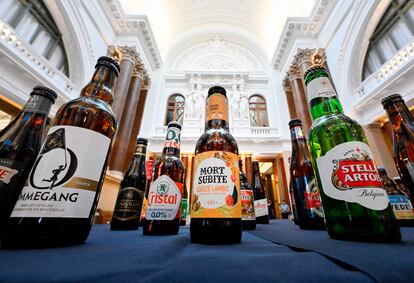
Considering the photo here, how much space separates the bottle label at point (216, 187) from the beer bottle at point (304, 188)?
20.3 inches

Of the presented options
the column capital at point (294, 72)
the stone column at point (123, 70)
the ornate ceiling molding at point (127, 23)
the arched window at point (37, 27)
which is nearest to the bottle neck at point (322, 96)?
the stone column at point (123, 70)

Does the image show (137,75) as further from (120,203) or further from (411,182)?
(411,182)

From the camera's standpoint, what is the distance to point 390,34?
3828mm

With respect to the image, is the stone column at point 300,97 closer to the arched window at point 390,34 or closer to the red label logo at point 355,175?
the arched window at point 390,34

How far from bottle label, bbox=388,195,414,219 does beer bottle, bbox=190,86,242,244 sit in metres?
1.01

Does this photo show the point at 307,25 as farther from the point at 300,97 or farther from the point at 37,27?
the point at 37,27

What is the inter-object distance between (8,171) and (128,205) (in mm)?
560

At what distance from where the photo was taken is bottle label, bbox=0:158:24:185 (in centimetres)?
44

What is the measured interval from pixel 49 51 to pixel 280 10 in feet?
24.0

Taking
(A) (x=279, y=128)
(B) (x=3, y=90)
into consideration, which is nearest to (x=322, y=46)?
(A) (x=279, y=128)

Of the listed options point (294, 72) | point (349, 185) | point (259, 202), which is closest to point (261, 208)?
point (259, 202)

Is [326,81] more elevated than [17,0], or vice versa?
[17,0]

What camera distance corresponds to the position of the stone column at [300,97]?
4.26 metres

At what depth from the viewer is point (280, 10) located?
258 inches
